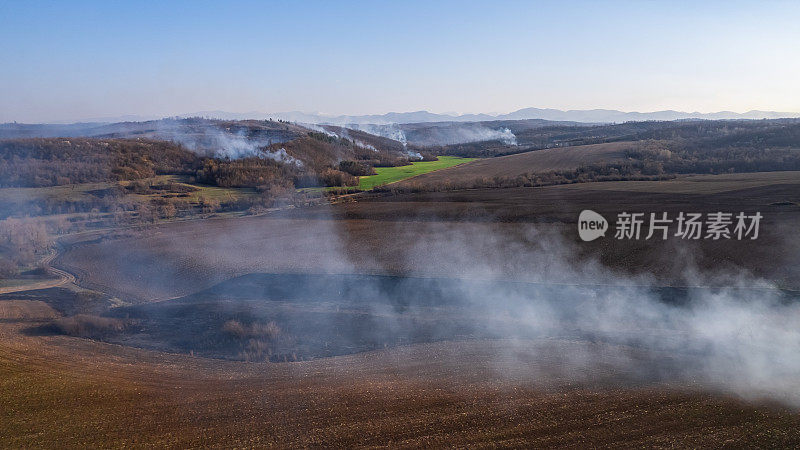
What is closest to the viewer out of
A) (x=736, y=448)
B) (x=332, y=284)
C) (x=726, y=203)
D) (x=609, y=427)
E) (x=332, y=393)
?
(x=736, y=448)

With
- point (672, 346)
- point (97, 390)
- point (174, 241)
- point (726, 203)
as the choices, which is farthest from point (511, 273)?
point (174, 241)

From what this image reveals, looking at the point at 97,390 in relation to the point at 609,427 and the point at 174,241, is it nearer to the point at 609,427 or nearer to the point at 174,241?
the point at 609,427

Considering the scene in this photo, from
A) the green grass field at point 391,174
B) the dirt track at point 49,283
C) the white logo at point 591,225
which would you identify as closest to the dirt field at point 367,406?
the dirt track at point 49,283

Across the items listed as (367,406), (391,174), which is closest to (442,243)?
(367,406)

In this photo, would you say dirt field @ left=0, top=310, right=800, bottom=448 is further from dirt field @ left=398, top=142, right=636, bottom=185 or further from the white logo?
dirt field @ left=398, top=142, right=636, bottom=185

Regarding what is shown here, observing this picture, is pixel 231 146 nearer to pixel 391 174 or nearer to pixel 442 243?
pixel 391 174

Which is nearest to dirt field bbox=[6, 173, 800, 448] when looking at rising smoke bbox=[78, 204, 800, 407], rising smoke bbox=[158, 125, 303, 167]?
rising smoke bbox=[78, 204, 800, 407]
